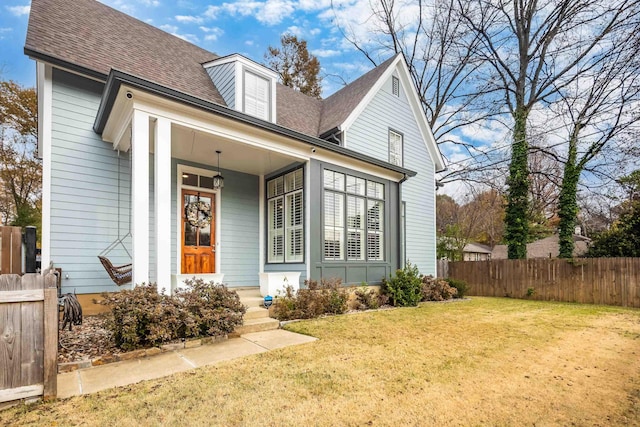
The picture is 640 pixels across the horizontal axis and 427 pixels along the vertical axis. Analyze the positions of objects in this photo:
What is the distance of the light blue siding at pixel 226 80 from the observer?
8.35 metres

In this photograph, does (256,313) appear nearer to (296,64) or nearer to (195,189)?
(195,189)

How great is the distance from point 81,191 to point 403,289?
24.4ft

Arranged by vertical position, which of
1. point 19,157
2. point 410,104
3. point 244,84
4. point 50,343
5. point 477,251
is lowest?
point 477,251

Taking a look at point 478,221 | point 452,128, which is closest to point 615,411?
point 452,128

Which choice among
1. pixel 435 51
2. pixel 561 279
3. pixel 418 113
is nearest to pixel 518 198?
pixel 561 279

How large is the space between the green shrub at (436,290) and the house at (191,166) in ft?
4.30

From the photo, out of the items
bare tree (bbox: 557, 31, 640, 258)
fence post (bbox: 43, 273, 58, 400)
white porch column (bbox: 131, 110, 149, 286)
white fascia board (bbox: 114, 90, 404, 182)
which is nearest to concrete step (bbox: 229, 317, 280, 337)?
white porch column (bbox: 131, 110, 149, 286)

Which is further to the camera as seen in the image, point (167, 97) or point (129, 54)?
point (129, 54)

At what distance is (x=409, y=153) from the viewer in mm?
12492

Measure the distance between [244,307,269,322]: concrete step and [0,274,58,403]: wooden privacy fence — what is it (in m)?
3.12

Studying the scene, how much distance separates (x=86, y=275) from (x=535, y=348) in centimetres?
752

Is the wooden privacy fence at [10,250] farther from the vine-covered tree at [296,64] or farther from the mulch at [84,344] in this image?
the vine-covered tree at [296,64]

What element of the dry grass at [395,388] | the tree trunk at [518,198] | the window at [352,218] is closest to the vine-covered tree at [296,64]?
the tree trunk at [518,198]

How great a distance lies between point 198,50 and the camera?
1004cm
